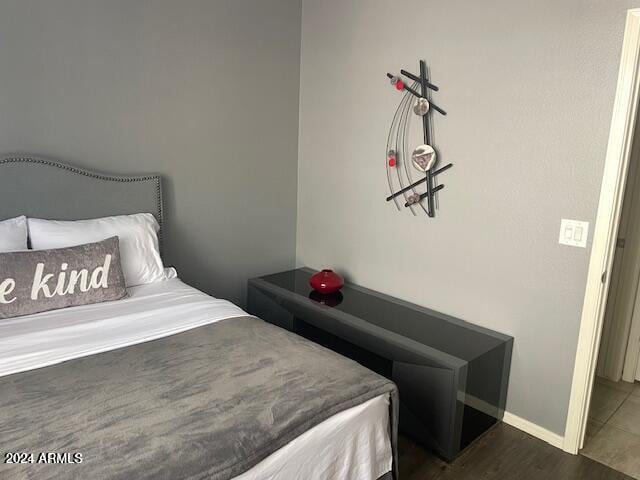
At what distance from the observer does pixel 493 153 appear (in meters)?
2.43

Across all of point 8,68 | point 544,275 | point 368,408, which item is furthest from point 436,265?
point 8,68

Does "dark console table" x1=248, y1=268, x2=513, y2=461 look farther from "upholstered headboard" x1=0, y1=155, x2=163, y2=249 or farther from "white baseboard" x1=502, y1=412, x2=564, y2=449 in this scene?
"upholstered headboard" x1=0, y1=155, x2=163, y2=249

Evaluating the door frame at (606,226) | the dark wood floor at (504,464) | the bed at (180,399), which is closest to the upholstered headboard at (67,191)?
the bed at (180,399)

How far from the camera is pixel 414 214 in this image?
2.82m

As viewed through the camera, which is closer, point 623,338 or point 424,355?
point 424,355

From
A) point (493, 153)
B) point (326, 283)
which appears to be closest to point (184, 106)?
point (326, 283)

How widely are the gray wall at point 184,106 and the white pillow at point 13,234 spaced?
355mm

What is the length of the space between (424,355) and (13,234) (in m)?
1.95

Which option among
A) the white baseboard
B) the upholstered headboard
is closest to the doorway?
the white baseboard

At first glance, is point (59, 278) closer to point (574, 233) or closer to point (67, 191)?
point (67, 191)

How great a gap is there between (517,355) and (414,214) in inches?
36.1

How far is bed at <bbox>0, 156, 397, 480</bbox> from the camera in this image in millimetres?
1273

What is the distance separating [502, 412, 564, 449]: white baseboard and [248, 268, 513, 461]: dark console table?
5 cm

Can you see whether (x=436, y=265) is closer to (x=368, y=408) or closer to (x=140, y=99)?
(x=368, y=408)
